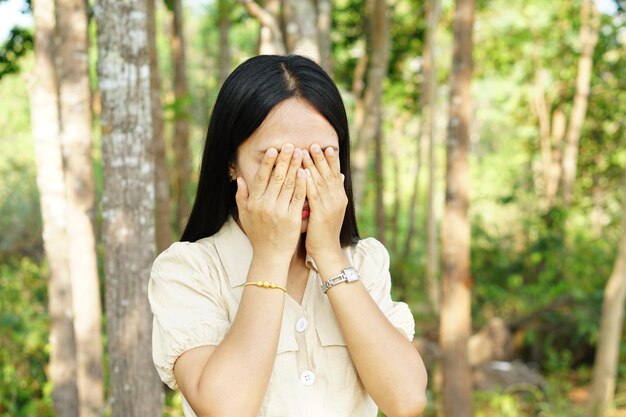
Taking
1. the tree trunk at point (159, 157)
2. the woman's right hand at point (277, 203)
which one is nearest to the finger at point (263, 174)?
the woman's right hand at point (277, 203)

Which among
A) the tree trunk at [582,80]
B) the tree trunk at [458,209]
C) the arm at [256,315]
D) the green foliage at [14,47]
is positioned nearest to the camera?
the arm at [256,315]

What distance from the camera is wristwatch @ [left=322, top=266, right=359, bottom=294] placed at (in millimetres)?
1875

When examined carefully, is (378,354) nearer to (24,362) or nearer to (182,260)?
(182,260)

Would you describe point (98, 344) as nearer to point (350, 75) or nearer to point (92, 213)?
point (92, 213)

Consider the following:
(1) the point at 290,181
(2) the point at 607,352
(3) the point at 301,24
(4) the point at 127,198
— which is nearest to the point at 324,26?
(3) the point at 301,24

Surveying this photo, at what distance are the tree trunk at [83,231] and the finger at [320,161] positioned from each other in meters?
3.60

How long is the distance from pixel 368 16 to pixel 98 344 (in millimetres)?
8686

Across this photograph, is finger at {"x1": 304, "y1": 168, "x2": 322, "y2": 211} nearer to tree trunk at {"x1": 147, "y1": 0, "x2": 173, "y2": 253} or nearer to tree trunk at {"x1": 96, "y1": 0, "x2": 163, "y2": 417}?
tree trunk at {"x1": 96, "y1": 0, "x2": 163, "y2": 417}

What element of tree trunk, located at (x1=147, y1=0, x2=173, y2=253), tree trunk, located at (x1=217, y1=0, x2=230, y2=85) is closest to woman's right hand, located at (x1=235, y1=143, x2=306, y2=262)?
tree trunk, located at (x1=147, y1=0, x2=173, y2=253)

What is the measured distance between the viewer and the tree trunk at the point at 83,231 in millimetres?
5129

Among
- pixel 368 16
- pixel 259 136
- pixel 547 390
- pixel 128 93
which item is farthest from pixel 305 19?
pixel 368 16

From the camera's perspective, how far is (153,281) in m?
1.92

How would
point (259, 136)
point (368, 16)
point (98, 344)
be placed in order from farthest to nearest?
1. point (368, 16)
2. point (98, 344)
3. point (259, 136)

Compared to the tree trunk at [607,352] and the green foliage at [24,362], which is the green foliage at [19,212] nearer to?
the green foliage at [24,362]
